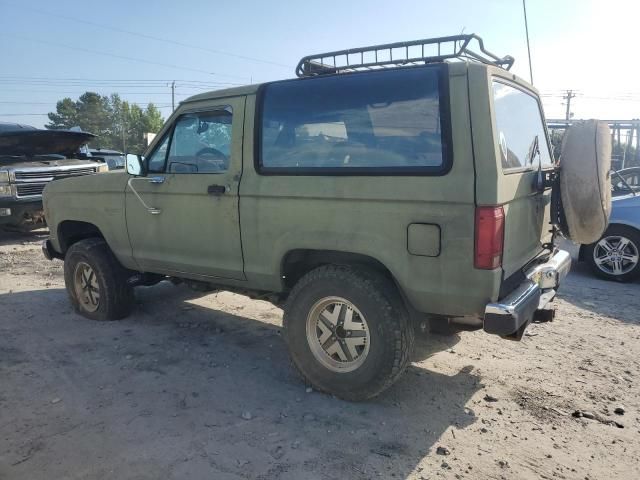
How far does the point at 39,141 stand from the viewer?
30.5ft

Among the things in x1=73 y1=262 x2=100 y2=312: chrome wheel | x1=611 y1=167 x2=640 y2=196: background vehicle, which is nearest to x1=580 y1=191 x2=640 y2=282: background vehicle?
x1=611 y1=167 x2=640 y2=196: background vehicle

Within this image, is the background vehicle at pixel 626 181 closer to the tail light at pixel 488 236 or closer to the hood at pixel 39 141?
the tail light at pixel 488 236

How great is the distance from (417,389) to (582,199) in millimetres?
1733

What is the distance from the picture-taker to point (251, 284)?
3834 mm

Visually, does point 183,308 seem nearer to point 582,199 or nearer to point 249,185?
point 249,185

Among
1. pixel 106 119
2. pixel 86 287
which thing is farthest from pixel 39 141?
pixel 106 119

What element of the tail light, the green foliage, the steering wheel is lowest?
the tail light

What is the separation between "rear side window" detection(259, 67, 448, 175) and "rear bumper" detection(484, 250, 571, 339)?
0.86 metres

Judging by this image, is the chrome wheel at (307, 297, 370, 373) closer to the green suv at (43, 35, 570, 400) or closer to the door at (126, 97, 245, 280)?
the green suv at (43, 35, 570, 400)

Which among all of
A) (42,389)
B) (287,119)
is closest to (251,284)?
(287,119)

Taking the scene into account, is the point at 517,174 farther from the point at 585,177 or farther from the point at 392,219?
the point at 392,219

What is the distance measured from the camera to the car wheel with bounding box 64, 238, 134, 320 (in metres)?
→ 4.88

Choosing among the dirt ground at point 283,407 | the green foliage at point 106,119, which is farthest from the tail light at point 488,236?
the green foliage at point 106,119

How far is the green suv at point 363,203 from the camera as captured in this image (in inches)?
111
